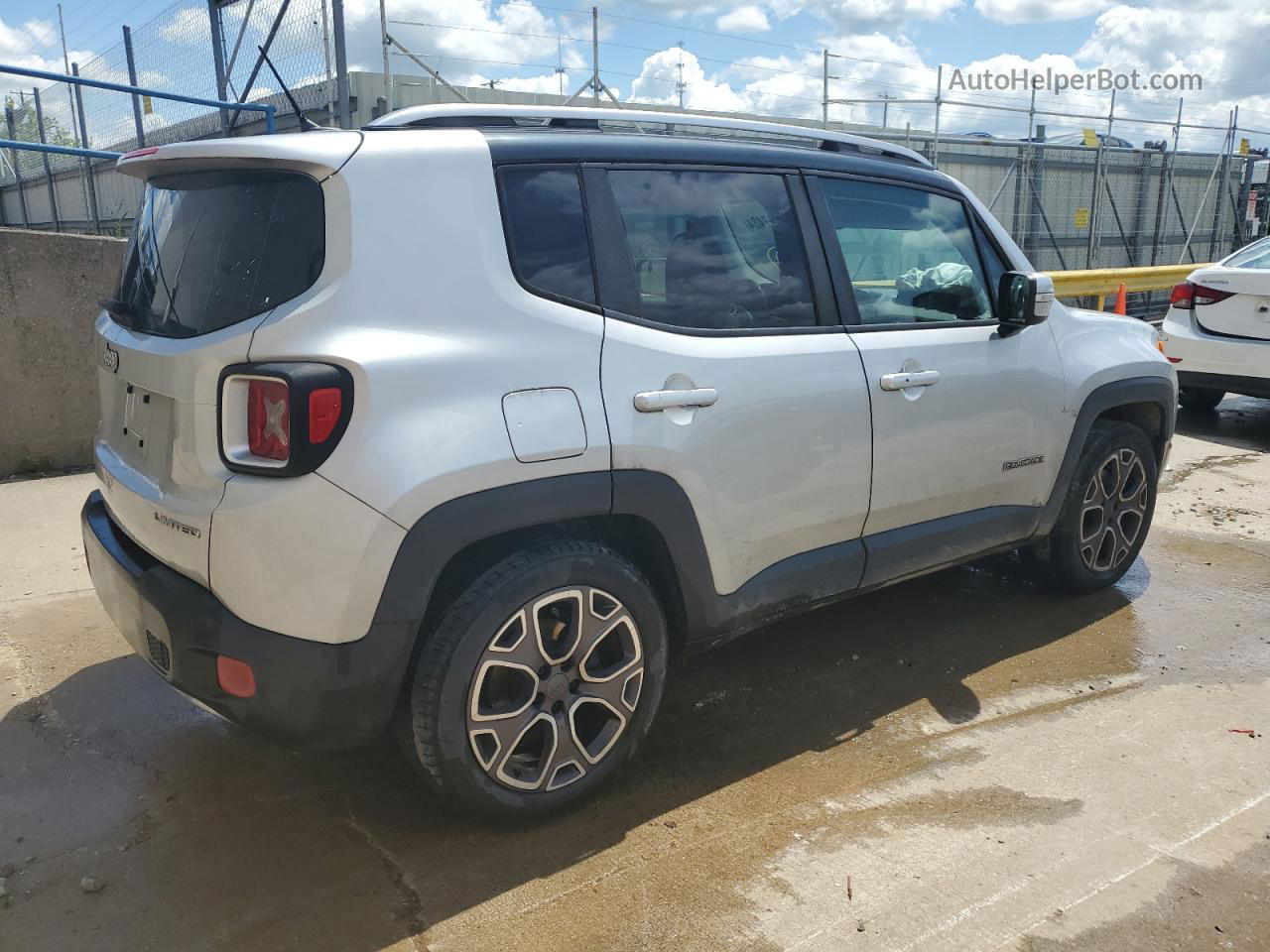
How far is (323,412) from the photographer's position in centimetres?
226

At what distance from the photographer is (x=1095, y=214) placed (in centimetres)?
1485

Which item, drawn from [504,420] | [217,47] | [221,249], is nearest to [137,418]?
[221,249]

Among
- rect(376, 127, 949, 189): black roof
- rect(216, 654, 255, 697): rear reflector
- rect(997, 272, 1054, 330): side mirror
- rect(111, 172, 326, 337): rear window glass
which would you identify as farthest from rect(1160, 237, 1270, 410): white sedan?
rect(216, 654, 255, 697): rear reflector

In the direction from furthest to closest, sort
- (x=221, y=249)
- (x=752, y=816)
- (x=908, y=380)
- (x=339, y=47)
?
(x=339, y=47), (x=908, y=380), (x=752, y=816), (x=221, y=249)

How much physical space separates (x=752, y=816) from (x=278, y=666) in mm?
1378

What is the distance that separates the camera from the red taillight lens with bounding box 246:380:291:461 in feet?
7.45

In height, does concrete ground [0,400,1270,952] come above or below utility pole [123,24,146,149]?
below

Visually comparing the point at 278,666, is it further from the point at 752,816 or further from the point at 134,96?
the point at 134,96

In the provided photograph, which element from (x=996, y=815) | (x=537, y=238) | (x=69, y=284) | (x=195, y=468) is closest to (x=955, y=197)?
(x=537, y=238)

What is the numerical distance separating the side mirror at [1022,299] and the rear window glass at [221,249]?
253cm

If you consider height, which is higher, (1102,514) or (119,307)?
(119,307)

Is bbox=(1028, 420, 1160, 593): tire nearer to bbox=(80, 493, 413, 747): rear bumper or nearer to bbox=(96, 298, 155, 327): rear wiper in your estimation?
bbox=(80, 493, 413, 747): rear bumper

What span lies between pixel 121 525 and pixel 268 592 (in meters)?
0.84

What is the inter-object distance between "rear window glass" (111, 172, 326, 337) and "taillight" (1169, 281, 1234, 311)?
7444mm
